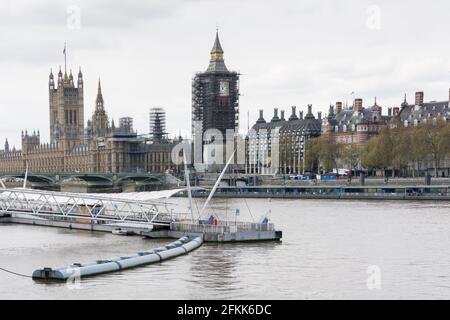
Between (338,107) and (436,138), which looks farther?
(338,107)

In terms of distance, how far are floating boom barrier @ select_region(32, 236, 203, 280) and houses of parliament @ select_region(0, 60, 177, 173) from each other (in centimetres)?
10365

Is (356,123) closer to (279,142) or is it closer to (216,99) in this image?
(279,142)

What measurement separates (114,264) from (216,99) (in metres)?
Answer: 91.9

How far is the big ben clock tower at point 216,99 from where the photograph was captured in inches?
4680

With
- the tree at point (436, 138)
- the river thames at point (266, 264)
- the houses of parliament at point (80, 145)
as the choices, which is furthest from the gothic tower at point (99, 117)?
the river thames at point (266, 264)

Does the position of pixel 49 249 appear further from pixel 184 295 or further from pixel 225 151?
pixel 225 151

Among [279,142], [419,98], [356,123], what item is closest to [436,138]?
[419,98]

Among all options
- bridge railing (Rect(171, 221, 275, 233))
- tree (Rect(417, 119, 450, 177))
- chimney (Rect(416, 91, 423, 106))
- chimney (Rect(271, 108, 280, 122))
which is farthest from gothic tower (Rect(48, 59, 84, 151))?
bridge railing (Rect(171, 221, 275, 233))

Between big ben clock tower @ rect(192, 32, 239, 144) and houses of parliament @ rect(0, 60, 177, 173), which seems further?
houses of parliament @ rect(0, 60, 177, 173)

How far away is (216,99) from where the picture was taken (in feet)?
390

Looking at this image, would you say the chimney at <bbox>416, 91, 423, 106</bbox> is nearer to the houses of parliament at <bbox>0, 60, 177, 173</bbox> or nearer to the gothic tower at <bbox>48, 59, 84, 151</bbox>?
the houses of parliament at <bbox>0, 60, 177, 173</bbox>

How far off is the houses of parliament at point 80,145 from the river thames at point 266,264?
92524 millimetres

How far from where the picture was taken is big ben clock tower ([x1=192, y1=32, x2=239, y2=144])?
390 feet

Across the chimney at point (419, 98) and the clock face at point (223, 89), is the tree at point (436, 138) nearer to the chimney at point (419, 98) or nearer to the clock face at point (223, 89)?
the chimney at point (419, 98)
